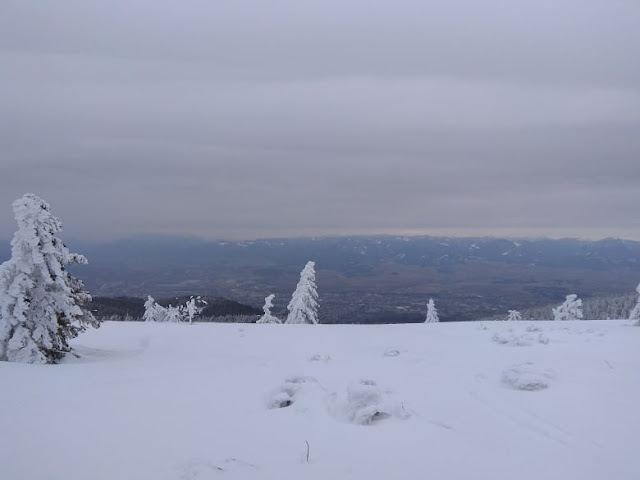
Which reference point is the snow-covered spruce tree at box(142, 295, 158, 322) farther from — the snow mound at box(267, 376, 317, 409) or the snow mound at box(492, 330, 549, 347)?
the snow mound at box(267, 376, 317, 409)

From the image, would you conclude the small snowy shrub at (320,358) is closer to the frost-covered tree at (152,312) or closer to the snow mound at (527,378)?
the snow mound at (527,378)

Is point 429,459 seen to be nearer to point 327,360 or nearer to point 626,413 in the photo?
point 626,413

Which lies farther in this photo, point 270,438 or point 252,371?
point 252,371

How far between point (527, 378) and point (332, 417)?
4.05 metres

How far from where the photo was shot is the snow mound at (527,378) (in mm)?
8008

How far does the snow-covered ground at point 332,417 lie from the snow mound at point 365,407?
0.07 ft

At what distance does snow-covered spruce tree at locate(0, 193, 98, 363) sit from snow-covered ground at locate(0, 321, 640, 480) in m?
2.33

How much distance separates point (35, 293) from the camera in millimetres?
12945

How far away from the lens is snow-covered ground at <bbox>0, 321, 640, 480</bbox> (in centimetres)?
528

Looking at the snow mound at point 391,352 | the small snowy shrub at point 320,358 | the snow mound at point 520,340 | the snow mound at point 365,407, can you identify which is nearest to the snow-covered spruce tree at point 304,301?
the snow mound at point 520,340

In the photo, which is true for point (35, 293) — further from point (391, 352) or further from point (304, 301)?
point (304, 301)

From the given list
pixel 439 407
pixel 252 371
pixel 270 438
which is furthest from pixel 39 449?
pixel 439 407

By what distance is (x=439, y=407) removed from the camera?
7.24 meters

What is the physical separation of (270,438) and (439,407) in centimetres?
304
